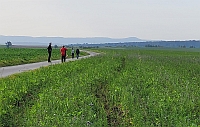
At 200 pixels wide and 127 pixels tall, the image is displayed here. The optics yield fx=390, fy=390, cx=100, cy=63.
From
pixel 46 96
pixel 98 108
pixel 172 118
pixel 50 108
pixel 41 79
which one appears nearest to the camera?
pixel 172 118

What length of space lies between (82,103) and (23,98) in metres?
2.99

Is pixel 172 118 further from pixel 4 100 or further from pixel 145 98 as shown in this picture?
pixel 4 100

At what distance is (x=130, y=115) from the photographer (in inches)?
391

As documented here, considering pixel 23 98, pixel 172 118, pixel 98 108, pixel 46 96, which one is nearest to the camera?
pixel 172 118

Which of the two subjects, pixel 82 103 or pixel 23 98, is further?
pixel 23 98

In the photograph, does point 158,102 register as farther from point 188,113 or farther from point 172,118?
point 172,118

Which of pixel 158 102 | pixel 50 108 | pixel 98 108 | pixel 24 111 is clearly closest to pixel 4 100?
pixel 24 111

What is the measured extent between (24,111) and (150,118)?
362cm

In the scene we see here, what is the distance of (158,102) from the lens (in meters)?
10.4

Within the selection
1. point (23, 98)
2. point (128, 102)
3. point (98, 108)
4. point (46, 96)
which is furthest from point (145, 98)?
point (23, 98)

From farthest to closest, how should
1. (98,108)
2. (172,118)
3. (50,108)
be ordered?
1. (98,108)
2. (50,108)
3. (172,118)

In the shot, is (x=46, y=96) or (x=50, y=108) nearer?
(x=50, y=108)

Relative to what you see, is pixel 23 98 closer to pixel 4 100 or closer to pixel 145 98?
pixel 4 100

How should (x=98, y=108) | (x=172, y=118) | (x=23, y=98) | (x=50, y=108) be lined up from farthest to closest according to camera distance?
1. (x=23, y=98)
2. (x=98, y=108)
3. (x=50, y=108)
4. (x=172, y=118)
